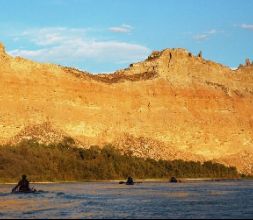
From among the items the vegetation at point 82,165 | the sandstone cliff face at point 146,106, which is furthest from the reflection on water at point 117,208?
the sandstone cliff face at point 146,106

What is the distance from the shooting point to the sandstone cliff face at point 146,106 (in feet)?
229

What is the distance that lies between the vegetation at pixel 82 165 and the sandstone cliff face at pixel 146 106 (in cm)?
238

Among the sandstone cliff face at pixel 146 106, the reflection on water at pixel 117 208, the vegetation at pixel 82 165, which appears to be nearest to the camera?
the reflection on water at pixel 117 208

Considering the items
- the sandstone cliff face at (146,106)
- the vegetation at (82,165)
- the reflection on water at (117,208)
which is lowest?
the reflection on water at (117,208)

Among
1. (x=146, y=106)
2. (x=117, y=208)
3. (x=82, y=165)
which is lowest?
(x=117, y=208)

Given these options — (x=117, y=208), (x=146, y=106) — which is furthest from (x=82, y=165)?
(x=117, y=208)

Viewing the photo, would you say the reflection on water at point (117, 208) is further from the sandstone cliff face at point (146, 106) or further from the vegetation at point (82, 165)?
the sandstone cliff face at point (146, 106)

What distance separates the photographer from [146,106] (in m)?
78.6

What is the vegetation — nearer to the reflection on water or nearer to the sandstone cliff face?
the sandstone cliff face

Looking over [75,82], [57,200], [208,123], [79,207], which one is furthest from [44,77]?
[79,207]

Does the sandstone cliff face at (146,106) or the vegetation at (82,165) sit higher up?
the sandstone cliff face at (146,106)

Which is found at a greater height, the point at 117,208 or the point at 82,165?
the point at 82,165

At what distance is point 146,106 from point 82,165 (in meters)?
17.7

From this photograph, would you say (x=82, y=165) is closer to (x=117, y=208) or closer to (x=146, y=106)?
(x=146, y=106)
